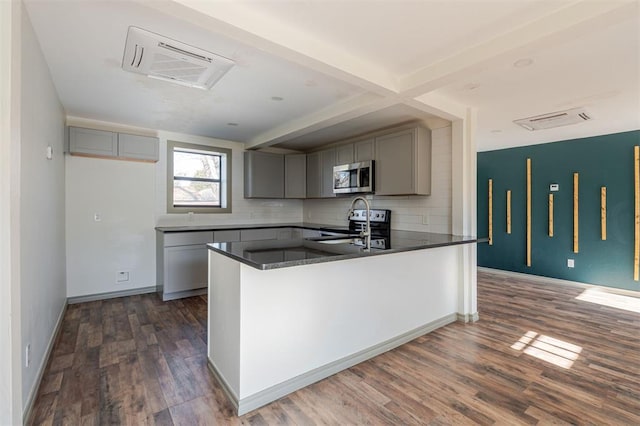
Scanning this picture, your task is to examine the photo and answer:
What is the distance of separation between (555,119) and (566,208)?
5.93ft

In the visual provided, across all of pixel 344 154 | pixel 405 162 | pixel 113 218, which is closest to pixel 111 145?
pixel 113 218

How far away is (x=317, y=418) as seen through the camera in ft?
5.74

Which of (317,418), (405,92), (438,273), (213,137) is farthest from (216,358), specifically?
(213,137)

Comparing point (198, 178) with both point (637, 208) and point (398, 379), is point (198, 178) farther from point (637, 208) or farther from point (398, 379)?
point (637, 208)

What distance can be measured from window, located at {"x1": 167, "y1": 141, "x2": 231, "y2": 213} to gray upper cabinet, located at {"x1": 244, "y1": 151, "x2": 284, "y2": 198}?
0.98 feet

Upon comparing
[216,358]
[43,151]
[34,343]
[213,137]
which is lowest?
[216,358]

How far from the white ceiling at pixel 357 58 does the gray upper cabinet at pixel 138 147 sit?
280 millimetres

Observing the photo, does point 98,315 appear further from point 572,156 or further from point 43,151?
point 572,156

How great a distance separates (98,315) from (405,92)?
3809 mm

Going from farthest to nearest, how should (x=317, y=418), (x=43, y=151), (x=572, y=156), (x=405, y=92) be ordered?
(x=572, y=156) → (x=405, y=92) → (x=43, y=151) → (x=317, y=418)

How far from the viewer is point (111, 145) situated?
3889 millimetres

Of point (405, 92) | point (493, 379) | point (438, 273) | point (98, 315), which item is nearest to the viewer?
point (493, 379)

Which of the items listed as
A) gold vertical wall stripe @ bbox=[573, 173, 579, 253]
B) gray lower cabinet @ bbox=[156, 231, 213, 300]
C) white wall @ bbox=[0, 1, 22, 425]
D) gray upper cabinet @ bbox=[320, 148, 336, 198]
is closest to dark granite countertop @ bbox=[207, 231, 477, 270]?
white wall @ bbox=[0, 1, 22, 425]

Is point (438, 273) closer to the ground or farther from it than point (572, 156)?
closer to the ground
